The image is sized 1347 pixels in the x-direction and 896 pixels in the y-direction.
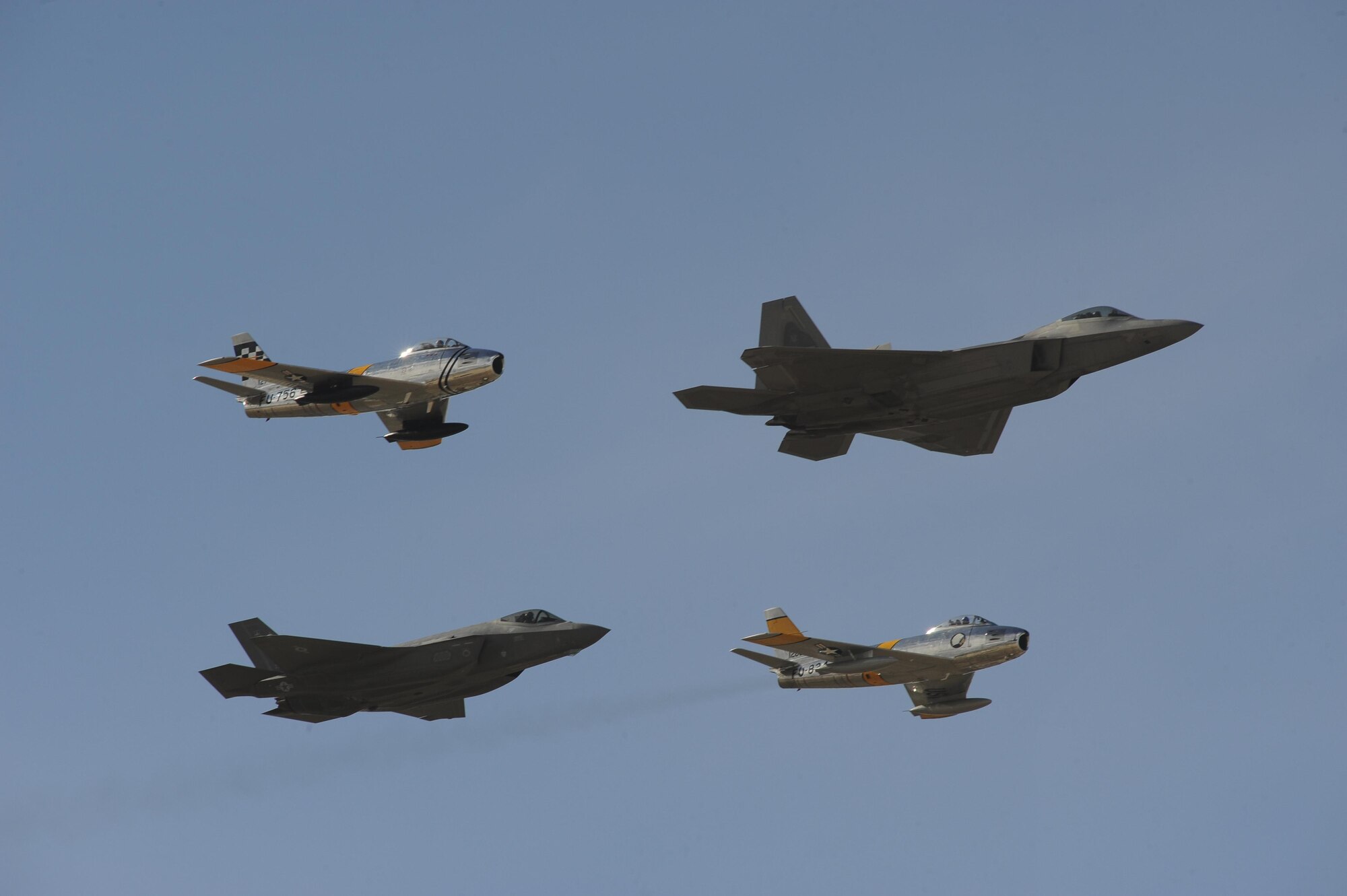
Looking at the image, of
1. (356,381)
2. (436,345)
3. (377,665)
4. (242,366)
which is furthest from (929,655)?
(242,366)

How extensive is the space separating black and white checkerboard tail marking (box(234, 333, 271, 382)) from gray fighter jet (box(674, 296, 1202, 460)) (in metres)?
15.0

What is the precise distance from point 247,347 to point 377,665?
11879mm

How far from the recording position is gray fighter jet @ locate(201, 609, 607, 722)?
1721 inches

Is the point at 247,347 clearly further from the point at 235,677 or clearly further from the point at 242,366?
the point at 235,677

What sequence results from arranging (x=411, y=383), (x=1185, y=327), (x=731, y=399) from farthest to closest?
(x=411, y=383), (x=731, y=399), (x=1185, y=327)

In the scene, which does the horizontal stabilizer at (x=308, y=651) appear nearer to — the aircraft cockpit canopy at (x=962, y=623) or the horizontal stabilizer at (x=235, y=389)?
the horizontal stabilizer at (x=235, y=389)

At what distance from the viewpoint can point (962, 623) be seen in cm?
4984

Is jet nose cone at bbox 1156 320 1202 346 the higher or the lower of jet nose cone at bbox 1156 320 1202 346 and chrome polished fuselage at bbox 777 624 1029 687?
the higher

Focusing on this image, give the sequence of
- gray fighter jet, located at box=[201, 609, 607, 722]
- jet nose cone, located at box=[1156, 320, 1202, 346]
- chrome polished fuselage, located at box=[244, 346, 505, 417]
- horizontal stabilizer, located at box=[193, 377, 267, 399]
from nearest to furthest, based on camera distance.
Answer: jet nose cone, located at box=[1156, 320, 1202, 346], gray fighter jet, located at box=[201, 609, 607, 722], chrome polished fuselage, located at box=[244, 346, 505, 417], horizontal stabilizer, located at box=[193, 377, 267, 399]

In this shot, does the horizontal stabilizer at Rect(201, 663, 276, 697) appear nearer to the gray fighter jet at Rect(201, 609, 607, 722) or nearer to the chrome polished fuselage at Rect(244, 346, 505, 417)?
the gray fighter jet at Rect(201, 609, 607, 722)

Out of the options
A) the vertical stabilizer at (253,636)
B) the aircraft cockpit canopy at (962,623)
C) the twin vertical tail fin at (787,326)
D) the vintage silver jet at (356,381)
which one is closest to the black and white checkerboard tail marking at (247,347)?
the vintage silver jet at (356,381)

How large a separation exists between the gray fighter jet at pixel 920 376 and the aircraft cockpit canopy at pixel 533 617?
8.65 m

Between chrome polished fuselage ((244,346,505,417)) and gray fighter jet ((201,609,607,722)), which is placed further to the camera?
chrome polished fuselage ((244,346,505,417))

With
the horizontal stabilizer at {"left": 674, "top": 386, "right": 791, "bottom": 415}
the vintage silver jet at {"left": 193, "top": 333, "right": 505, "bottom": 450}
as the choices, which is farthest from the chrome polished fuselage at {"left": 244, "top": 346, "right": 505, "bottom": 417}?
the horizontal stabilizer at {"left": 674, "top": 386, "right": 791, "bottom": 415}
